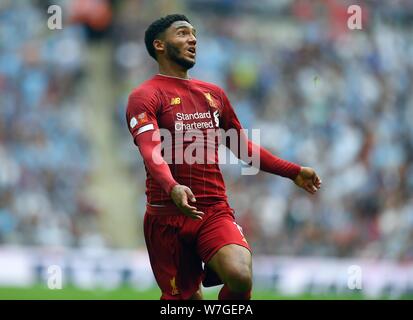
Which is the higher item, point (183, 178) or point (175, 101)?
point (175, 101)

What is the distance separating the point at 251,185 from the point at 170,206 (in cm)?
1111

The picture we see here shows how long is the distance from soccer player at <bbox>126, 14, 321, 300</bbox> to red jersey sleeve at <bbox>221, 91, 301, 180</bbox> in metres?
0.05

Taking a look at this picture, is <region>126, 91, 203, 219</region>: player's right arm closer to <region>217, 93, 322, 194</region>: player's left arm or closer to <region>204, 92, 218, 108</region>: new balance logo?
<region>204, 92, 218, 108</region>: new balance logo

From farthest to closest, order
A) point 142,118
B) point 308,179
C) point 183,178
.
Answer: point 308,179 → point 183,178 → point 142,118

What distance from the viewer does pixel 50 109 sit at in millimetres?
20344

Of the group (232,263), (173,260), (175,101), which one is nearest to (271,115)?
(175,101)

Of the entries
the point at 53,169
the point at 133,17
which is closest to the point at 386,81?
the point at 133,17

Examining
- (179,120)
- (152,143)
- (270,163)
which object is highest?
(179,120)

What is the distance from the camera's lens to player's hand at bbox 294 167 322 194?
9.10 m

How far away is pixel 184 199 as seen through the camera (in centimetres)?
778

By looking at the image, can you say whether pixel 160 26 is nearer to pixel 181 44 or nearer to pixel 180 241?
pixel 181 44

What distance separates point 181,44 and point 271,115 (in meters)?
11.9

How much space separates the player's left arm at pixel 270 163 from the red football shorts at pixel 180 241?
0.68 metres

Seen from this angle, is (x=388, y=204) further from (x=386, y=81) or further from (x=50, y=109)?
(x=50, y=109)
